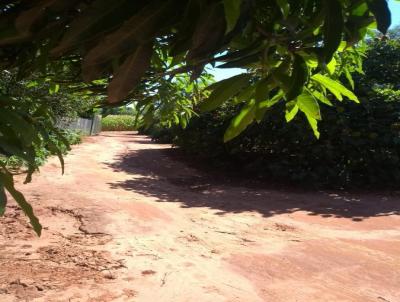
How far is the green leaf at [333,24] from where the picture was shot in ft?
2.31

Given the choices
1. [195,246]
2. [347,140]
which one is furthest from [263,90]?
[347,140]

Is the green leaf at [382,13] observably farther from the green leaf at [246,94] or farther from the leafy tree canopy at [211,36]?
the green leaf at [246,94]

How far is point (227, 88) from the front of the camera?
932 mm

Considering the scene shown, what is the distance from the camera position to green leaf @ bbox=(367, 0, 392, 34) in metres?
0.71

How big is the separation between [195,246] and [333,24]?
15.1 ft

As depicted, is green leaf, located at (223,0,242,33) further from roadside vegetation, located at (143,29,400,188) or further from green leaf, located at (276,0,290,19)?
roadside vegetation, located at (143,29,400,188)

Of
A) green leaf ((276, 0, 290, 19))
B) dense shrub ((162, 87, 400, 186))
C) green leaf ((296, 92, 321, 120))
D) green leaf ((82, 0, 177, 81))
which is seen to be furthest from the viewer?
dense shrub ((162, 87, 400, 186))

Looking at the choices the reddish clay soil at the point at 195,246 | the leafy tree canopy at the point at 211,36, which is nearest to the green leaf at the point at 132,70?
the leafy tree canopy at the point at 211,36

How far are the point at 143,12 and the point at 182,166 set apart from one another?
12664 millimetres

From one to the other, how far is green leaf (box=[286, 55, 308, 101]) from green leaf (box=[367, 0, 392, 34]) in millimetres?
168

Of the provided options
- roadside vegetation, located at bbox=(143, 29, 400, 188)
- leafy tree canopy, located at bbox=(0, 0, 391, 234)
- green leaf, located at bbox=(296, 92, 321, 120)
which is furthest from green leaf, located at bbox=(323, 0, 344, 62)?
roadside vegetation, located at bbox=(143, 29, 400, 188)

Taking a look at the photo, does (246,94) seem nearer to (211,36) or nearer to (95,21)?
(211,36)

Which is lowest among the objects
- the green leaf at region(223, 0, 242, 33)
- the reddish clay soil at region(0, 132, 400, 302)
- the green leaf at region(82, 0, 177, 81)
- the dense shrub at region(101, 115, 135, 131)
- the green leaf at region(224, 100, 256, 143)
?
the reddish clay soil at region(0, 132, 400, 302)

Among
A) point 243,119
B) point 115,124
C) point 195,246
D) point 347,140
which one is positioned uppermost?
point 243,119
